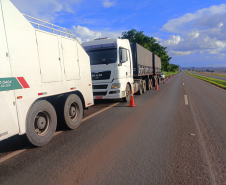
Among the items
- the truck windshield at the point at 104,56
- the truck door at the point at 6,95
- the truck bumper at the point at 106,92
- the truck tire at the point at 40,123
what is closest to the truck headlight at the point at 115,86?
the truck bumper at the point at 106,92

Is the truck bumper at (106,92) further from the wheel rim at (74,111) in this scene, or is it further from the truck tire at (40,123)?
the truck tire at (40,123)

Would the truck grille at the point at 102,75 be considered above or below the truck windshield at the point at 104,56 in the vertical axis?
below

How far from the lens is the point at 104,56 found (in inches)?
376

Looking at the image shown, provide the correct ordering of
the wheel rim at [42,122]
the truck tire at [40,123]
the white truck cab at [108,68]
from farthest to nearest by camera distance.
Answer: the white truck cab at [108,68], the wheel rim at [42,122], the truck tire at [40,123]

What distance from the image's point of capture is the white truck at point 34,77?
12.0 ft

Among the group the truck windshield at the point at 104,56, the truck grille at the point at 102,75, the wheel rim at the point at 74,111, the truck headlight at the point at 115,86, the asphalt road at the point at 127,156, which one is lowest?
the asphalt road at the point at 127,156

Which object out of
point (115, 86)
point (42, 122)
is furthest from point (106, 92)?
point (42, 122)

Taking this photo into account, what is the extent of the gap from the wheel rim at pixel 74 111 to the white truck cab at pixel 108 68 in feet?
11.2

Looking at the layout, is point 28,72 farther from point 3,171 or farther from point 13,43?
point 3,171

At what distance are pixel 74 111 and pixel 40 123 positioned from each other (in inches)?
63.6

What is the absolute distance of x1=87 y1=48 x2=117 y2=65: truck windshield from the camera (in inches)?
371

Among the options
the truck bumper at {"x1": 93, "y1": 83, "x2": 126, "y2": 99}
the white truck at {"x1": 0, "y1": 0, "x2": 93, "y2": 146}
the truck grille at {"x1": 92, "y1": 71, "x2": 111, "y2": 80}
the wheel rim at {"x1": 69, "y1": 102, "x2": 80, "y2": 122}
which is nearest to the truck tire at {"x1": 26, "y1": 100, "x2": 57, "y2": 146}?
the white truck at {"x1": 0, "y1": 0, "x2": 93, "y2": 146}

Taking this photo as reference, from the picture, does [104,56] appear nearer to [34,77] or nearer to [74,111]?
[74,111]

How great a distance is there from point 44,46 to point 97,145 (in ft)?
8.77
